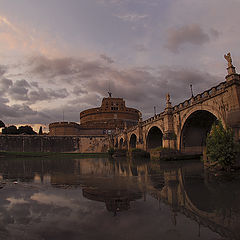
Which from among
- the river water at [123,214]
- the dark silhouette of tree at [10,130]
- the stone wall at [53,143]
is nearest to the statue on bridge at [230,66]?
the river water at [123,214]

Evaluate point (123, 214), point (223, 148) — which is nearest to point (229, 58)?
point (223, 148)

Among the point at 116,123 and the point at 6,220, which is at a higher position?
the point at 116,123

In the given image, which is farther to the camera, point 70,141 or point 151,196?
point 70,141

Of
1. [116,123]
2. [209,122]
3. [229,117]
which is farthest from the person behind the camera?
[116,123]

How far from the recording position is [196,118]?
26.0 metres

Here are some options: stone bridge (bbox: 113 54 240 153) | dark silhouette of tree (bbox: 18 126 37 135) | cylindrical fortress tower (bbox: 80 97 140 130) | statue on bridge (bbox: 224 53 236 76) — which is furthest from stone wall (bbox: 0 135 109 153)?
statue on bridge (bbox: 224 53 236 76)

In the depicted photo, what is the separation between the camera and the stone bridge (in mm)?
17016

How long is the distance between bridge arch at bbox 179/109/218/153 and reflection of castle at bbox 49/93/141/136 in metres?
59.3

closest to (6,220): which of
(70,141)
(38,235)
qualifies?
(38,235)

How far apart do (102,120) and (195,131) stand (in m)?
72.4

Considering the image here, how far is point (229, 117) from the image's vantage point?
637 inches

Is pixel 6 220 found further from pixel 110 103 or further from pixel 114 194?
pixel 110 103

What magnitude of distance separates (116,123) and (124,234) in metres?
89.1

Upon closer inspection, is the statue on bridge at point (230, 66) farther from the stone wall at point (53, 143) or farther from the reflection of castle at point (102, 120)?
the reflection of castle at point (102, 120)
